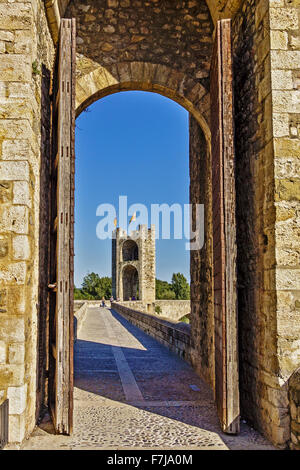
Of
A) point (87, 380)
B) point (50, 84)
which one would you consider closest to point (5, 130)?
point (50, 84)

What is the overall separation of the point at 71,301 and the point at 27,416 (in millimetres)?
992

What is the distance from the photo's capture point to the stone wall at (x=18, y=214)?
3406 mm

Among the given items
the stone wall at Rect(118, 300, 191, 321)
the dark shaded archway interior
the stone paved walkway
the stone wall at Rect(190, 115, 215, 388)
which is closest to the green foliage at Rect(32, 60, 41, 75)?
the stone wall at Rect(190, 115, 215, 388)

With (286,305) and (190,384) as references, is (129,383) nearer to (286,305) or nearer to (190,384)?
(190,384)

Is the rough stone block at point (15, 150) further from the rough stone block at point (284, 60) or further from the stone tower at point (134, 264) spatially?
the stone tower at point (134, 264)

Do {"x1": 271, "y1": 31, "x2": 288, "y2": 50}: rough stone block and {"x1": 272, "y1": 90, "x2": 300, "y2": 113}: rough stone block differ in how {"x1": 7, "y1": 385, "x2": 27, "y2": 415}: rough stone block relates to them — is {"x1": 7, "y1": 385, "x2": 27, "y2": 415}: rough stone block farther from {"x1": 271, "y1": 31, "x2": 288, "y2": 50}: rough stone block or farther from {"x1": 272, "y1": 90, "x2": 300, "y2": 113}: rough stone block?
{"x1": 271, "y1": 31, "x2": 288, "y2": 50}: rough stone block

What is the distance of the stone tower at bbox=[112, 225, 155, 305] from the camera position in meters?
32.2

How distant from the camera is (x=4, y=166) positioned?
357 centimetres

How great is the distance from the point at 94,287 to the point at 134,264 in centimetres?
1777

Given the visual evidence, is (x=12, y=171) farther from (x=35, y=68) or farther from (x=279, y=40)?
(x=279, y=40)

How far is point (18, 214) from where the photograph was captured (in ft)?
11.6

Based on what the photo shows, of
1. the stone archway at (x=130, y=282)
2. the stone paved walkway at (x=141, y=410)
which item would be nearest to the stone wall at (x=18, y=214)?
the stone paved walkway at (x=141, y=410)

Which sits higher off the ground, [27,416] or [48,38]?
[48,38]

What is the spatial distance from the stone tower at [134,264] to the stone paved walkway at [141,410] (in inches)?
951
